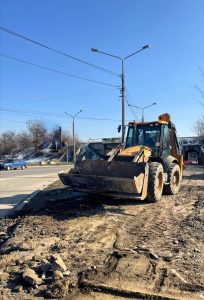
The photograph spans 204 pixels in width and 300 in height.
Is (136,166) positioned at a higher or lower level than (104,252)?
higher

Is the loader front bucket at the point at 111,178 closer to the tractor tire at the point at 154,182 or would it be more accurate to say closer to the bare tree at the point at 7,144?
the tractor tire at the point at 154,182

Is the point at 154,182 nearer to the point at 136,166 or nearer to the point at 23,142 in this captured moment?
the point at 136,166

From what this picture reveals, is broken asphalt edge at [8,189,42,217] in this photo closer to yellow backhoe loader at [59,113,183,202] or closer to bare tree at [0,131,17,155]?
yellow backhoe loader at [59,113,183,202]

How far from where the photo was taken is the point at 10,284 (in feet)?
18.4

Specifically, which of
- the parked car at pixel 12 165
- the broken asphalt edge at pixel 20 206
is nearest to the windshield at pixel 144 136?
the broken asphalt edge at pixel 20 206

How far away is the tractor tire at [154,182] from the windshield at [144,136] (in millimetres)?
1379

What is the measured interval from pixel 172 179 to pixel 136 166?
3.01 metres

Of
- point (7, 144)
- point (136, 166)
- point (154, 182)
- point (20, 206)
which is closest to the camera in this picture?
point (136, 166)

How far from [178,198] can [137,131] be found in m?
2.71

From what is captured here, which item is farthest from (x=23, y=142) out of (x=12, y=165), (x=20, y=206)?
(x=20, y=206)

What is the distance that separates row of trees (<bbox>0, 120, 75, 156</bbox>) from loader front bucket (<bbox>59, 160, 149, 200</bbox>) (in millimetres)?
78635

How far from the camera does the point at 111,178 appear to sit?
1059 cm

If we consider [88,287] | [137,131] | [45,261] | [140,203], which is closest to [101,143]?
[137,131]

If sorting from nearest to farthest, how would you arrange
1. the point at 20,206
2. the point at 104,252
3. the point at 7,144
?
the point at 104,252, the point at 20,206, the point at 7,144
